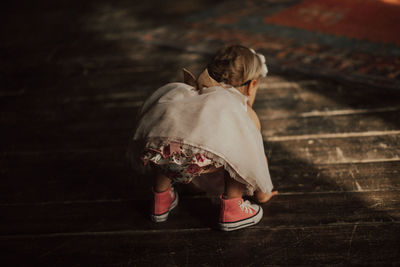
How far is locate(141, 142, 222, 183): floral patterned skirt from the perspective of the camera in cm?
87

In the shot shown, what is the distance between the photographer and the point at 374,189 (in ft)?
3.55

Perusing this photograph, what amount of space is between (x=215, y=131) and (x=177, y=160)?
0.12m

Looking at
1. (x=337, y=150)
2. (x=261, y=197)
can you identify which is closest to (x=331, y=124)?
(x=337, y=150)

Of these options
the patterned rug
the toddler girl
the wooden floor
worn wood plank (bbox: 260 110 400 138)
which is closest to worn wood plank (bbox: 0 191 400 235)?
Answer: the wooden floor

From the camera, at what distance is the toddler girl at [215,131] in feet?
2.78

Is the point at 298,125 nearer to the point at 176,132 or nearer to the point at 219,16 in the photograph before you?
the point at 176,132

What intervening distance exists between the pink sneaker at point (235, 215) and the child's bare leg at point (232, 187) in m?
0.01

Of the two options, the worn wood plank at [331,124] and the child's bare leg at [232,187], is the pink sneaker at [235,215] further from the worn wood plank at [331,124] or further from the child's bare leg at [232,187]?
the worn wood plank at [331,124]

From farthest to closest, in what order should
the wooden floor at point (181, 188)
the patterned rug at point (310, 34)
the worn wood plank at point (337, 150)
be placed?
the patterned rug at point (310, 34) → the worn wood plank at point (337, 150) → the wooden floor at point (181, 188)

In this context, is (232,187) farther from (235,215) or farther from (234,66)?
(234,66)

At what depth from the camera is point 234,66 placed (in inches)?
36.2

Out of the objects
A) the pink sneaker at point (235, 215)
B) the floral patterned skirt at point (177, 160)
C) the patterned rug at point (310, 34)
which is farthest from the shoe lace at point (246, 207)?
the patterned rug at point (310, 34)

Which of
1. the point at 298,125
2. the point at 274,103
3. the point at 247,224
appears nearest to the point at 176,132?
the point at 247,224

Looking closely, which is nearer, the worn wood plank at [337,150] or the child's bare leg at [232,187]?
the child's bare leg at [232,187]
